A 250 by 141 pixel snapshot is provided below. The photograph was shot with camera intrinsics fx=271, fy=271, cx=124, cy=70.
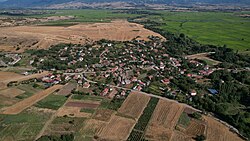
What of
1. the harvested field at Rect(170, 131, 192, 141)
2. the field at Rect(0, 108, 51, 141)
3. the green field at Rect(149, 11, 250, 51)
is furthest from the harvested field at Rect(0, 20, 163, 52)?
the harvested field at Rect(170, 131, 192, 141)

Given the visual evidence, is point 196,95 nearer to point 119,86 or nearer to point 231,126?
point 231,126

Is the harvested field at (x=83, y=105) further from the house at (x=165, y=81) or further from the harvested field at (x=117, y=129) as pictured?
the house at (x=165, y=81)

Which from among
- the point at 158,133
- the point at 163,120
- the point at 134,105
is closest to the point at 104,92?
the point at 134,105

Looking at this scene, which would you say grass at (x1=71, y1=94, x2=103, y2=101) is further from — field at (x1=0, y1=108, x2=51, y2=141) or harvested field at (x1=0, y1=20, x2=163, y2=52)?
harvested field at (x1=0, y1=20, x2=163, y2=52)

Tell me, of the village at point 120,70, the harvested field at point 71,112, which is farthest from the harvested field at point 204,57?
the harvested field at point 71,112

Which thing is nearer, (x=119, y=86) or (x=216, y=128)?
(x=216, y=128)

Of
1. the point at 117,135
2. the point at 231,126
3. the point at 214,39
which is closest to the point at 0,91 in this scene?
the point at 117,135

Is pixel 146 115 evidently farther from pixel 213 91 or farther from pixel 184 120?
pixel 213 91
